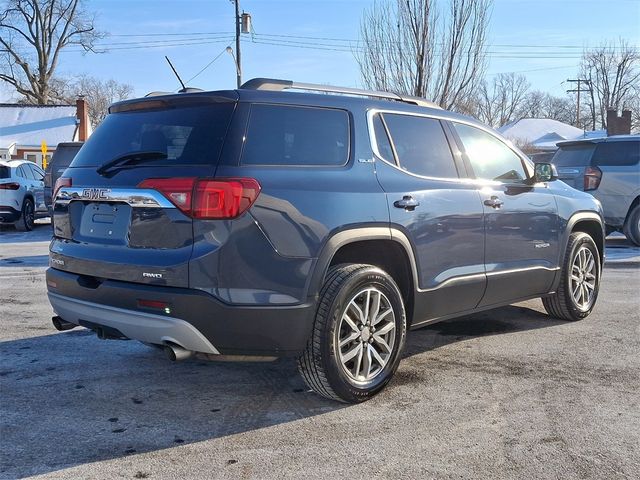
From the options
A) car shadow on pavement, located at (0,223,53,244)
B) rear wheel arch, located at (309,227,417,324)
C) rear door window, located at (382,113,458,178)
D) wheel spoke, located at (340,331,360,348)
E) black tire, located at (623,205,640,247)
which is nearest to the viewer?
rear wheel arch, located at (309,227,417,324)

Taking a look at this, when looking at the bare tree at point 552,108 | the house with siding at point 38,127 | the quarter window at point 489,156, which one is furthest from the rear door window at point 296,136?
the bare tree at point 552,108

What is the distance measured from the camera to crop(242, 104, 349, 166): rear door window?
362 centimetres

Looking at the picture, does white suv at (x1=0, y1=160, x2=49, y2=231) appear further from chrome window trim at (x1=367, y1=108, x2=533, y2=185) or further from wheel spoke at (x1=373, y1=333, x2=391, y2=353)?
wheel spoke at (x1=373, y1=333, x2=391, y2=353)

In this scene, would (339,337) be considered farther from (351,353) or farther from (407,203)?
(407,203)

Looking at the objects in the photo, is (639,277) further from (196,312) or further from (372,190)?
(196,312)

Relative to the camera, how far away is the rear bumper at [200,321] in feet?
11.2

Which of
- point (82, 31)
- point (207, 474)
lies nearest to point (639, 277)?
point (207, 474)

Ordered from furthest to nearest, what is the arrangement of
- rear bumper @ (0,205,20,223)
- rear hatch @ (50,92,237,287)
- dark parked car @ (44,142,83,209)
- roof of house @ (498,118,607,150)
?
roof of house @ (498,118,607,150), rear bumper @ (0,205,20,223), dark parked car @ (44,142,83,209), rear hatch @ (50,92,237,287)

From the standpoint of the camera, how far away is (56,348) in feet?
16.7

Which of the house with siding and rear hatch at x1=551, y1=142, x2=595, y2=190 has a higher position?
the house with siding

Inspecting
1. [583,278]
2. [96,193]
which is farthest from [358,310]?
[583,278]

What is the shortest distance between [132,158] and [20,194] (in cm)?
1247

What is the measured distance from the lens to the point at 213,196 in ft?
11.1

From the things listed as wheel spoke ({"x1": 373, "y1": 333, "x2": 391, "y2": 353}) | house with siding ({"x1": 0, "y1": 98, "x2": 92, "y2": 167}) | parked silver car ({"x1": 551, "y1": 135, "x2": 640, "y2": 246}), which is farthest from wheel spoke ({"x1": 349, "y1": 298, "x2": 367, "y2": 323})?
house with siding ({"x1": 0, "y1": 98, "x2": 92, "y2": 167})
